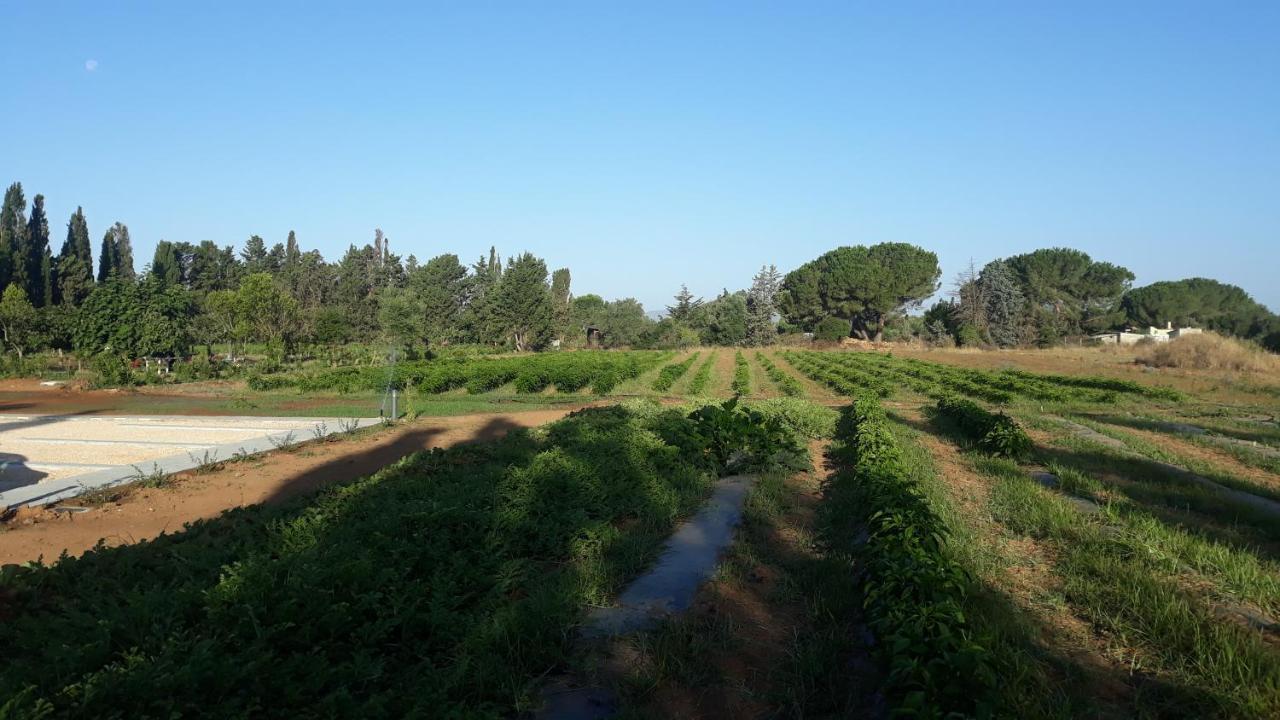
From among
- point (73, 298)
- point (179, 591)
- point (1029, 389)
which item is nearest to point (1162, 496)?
point (179, 591)

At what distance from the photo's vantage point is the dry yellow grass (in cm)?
A: 3275

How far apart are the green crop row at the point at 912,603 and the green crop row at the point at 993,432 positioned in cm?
475

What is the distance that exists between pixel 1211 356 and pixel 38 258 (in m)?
76.6

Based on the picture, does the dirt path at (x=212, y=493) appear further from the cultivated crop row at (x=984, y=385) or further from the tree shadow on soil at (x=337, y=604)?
the cultivated crop row at (x=984, y=385)

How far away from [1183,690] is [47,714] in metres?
5.20

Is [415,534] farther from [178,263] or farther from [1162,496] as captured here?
[178,263]

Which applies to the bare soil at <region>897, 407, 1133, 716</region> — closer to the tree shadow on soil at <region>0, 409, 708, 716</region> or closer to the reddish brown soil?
the reddish brown soil

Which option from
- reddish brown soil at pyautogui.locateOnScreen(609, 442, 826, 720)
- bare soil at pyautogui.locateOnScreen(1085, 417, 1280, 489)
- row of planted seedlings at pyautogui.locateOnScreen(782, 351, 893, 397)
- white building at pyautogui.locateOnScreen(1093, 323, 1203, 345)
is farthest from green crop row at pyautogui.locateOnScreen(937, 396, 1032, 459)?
white building at pyautogui.locateOnScreen(1093, 323, 1203, 345)

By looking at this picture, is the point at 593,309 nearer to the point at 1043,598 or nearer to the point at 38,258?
the point at 38,258

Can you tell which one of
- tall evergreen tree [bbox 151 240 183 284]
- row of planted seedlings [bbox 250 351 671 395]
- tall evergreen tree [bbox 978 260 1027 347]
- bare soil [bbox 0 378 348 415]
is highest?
tall evergreen tree [bbox 151 240 183 284]

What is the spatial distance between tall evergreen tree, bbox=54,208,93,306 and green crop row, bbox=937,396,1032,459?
63.0 metres

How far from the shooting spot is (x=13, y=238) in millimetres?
53719

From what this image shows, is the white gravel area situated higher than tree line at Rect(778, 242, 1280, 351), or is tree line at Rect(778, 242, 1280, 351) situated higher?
tree line at Rect(778, 242, 1280, 351)

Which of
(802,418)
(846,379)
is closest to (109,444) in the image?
(802,418)
